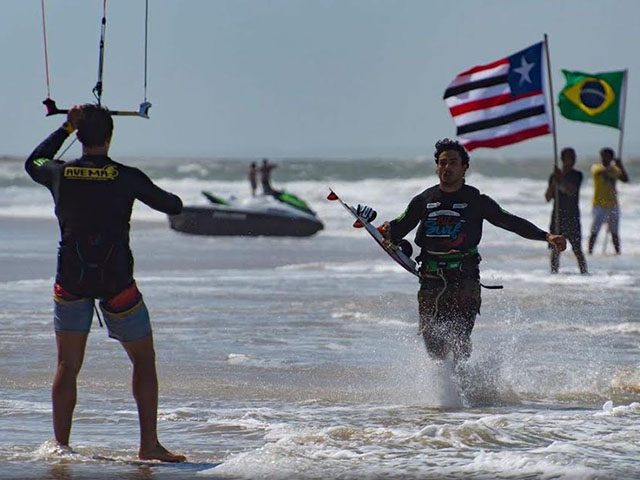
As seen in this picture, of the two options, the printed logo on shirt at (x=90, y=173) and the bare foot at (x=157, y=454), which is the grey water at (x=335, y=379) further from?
the printed logo on shirt at (x=90, y=173)

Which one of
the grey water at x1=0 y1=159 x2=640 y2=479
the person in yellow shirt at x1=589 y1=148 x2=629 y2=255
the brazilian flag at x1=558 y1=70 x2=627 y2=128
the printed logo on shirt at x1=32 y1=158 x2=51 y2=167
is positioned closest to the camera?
the printed logo on shirt at x1=32 y1=158 x2=51 y2=167

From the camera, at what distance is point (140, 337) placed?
6.50m

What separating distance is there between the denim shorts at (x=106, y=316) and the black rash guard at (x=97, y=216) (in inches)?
2.8

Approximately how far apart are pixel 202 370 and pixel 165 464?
11.2 ft

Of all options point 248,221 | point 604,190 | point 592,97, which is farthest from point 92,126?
point 248,221

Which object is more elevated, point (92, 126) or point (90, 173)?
point (92, 126)

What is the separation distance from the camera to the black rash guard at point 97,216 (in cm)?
636

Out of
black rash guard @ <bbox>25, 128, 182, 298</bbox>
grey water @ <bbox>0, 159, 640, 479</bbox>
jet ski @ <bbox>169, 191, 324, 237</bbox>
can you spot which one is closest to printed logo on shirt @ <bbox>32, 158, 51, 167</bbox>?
black rash guard @ <bbox>25, 128, 182, 298</bbox>

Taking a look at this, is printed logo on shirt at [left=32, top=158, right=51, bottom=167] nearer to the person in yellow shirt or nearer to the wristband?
the wristband

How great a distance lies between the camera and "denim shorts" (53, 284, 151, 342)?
21.1 ft

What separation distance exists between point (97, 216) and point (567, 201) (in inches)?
500

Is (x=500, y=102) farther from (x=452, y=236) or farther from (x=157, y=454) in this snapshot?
(x=157, y=454)

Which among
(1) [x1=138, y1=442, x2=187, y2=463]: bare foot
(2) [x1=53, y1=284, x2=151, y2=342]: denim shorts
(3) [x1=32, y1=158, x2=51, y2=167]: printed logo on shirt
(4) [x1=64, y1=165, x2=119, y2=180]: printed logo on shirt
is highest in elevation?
(3) [x1=32, y1=158, x2=51, y2=167]: printed logo on shirt

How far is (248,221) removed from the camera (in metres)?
27.9
